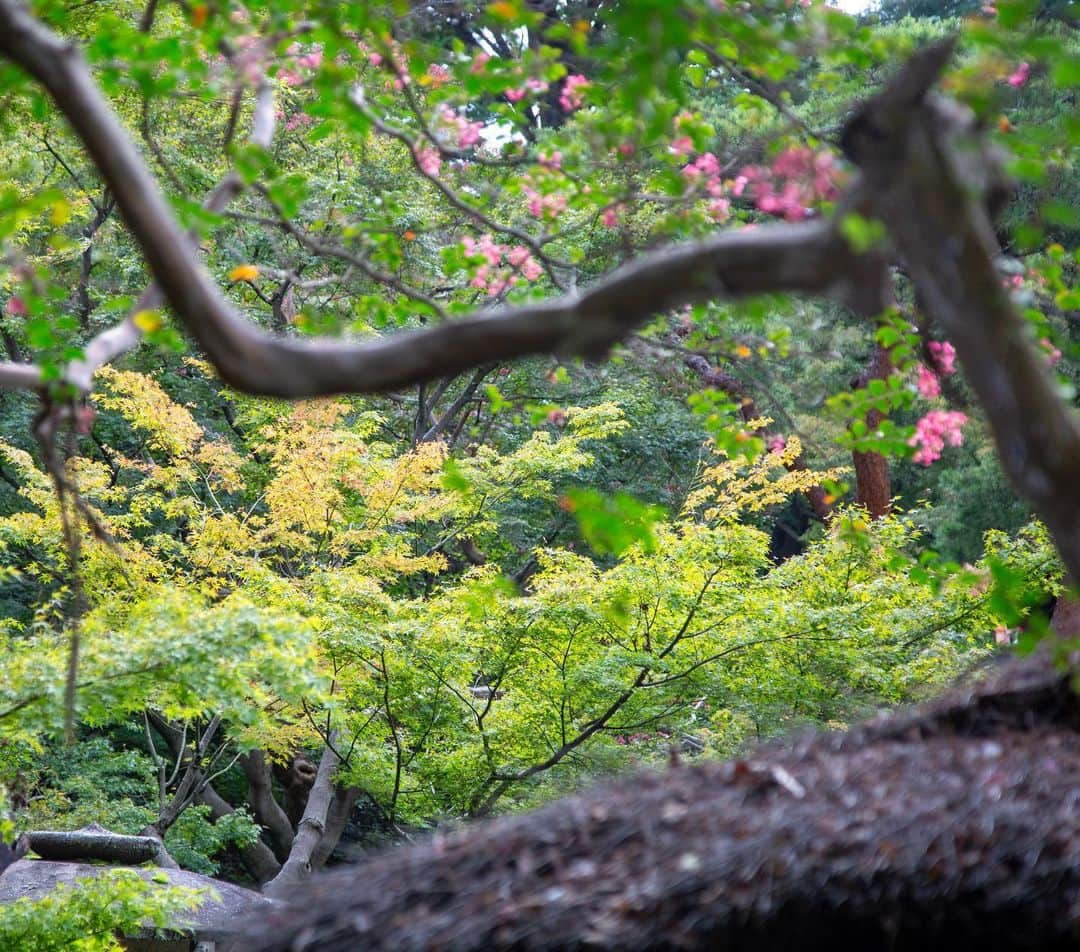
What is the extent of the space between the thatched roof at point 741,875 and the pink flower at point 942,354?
6.67 feet

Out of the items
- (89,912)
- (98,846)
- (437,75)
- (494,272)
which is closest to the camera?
(437,75)

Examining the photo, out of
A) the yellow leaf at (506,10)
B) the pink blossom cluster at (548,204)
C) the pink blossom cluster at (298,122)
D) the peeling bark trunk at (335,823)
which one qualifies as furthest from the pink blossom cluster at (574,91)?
the pink blossom cluster at (298,122)

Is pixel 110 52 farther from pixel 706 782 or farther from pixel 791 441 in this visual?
pixel 791 441

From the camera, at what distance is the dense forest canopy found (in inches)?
68.4

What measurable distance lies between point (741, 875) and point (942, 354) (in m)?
2.82

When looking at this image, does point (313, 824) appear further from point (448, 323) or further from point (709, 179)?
point (448, 323)

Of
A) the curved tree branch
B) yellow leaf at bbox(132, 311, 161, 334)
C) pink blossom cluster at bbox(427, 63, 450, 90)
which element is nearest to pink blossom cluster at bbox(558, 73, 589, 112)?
pink blossom cluster at bbox(427, 63, 450, 90)

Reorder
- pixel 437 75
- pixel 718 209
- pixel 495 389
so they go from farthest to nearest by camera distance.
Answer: pixel 495 389 → pixel 718 209 → pixel 437 75

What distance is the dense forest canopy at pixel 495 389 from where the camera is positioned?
1736mm

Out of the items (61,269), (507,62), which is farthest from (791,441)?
(61,269)

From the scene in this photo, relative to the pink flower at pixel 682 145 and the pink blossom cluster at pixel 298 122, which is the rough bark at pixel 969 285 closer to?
the pink flower at pixel 682 145

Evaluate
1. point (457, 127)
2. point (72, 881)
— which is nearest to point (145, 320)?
point (457, 127)

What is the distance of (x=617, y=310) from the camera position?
166cm

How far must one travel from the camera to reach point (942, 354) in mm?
4750
